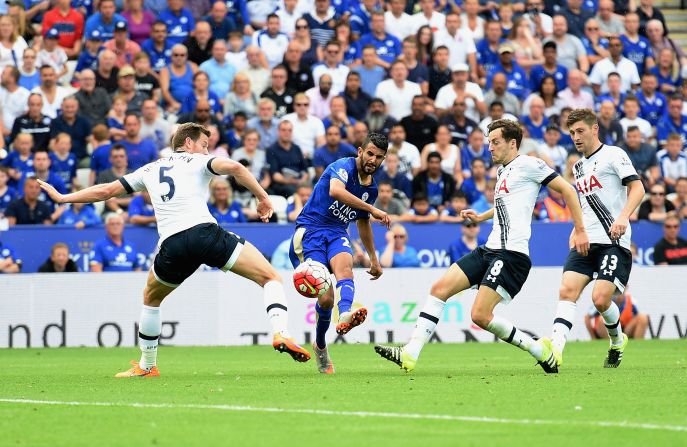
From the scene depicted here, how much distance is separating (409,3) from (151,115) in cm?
679

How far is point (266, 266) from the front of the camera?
1109cm

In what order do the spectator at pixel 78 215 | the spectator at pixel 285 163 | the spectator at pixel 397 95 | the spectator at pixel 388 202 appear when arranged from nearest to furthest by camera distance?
the spectator at pixel 78 215, the spectator at pixel 388 202, the spectator at pixel 285 163, the spectator at pixel 397 95

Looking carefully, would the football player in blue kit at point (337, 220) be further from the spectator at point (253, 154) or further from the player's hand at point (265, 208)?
the spectator at point (253, 154)

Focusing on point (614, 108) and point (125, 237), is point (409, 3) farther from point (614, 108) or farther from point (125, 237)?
point (125, 237)

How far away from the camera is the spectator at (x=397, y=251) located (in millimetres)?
19641

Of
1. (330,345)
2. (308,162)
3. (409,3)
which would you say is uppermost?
(409,3)

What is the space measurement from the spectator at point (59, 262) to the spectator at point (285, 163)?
3576 millimetres

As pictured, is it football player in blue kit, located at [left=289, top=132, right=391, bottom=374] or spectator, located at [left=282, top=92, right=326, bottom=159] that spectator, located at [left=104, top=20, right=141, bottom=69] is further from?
football player in blue kit, located at [left=289, top=132, right=391, bottom=374]

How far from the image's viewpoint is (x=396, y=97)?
22.7 m

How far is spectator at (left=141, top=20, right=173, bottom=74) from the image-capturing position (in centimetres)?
2264

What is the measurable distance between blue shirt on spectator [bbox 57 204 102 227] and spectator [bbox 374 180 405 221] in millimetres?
4382

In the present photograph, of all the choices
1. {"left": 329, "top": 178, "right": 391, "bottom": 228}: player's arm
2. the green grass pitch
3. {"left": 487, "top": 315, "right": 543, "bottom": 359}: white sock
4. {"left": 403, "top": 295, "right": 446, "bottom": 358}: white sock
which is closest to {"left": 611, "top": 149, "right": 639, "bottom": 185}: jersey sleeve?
the green grass pitch

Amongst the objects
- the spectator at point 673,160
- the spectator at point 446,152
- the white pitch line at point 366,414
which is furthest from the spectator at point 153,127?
the white pitch line at point 366,414

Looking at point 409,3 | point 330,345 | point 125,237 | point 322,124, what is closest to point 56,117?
point 125,237
